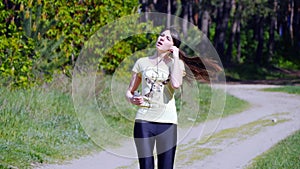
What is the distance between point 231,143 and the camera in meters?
11.7

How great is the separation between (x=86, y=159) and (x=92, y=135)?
3.35 m

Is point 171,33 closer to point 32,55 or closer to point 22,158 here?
point 22,158

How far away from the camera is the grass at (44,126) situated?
8445 millimetres

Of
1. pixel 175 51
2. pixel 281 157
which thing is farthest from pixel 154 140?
pixel 281 157

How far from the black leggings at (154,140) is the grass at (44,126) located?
1.21 m

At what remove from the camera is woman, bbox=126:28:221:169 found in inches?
200

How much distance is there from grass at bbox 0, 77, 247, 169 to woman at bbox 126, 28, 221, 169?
48.2 inches

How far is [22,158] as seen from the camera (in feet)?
27.4

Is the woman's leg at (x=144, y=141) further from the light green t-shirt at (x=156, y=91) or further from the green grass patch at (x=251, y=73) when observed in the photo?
the green grass patch at (x=251, y=73)

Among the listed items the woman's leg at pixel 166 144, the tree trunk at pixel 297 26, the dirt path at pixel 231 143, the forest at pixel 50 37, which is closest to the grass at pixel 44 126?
the dirt path at pixel 231 143

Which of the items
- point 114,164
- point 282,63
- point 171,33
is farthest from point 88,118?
point 282,63

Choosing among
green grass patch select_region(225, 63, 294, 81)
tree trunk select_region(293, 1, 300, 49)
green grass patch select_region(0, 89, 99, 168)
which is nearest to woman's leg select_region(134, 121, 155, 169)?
green grass patch select_region(0, 89, 99, 168)

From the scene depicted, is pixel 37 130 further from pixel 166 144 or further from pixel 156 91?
pixel 156 91

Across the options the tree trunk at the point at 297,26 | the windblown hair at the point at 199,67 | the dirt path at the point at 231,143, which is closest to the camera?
the windblown hair at the point at 199,67
